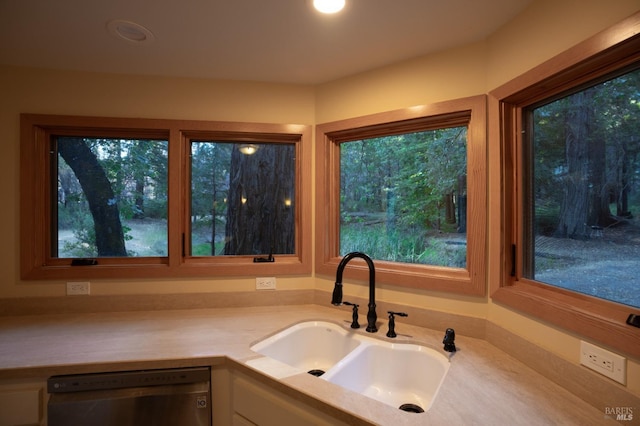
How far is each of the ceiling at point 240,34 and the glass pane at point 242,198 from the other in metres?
0.50

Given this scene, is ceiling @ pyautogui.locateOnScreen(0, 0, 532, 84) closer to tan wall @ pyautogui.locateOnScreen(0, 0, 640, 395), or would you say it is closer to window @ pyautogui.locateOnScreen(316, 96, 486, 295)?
tan wall @ pyautogui.locateOnScreen(0, 0, 640, 395)

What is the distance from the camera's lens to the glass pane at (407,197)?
5.00ft

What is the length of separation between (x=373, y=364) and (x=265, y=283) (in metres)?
0.84

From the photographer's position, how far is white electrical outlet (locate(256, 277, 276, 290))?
1.84 meters

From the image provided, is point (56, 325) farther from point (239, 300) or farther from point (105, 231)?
point (239, 300)

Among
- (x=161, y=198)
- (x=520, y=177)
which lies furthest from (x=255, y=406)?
(x=520, y=177)

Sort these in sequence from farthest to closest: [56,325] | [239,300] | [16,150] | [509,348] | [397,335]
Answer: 1. [239,300]
2. [16,150]
3. [56,325]
4. [397,335]
5. [509,348]

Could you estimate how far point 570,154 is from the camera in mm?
1094

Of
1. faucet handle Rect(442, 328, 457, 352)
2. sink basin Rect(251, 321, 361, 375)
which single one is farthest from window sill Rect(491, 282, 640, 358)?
sink basin Rect(251, 321, 361, 375)

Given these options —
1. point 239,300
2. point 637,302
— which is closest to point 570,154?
point 637,302

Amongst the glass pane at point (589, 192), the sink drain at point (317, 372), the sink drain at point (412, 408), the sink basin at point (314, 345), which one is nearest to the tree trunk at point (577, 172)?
the glass pane at point (589, 192)

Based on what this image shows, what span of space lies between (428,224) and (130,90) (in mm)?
2048

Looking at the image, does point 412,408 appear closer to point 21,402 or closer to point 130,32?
point 21,402

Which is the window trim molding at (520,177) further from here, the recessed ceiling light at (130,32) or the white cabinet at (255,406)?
the recessed ceiling light at (130,32)
